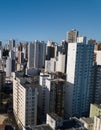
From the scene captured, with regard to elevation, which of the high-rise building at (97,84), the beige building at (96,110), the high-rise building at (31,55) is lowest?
the beige building at (96,110)

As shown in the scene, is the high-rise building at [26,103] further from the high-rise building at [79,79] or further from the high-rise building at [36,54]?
the high-rise building at [36,54]

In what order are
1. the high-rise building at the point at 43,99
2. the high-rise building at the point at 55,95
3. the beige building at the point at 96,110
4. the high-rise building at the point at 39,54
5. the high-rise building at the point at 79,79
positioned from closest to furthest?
the beige building at the point at 96,110
the high-rise building at the point at 55,95
the high-rise building at the point at 79,79
the high-rise building at the point at 43,99
the high-rise building at the point at 39,54

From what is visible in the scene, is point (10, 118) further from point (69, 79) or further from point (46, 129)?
point (46, 129)

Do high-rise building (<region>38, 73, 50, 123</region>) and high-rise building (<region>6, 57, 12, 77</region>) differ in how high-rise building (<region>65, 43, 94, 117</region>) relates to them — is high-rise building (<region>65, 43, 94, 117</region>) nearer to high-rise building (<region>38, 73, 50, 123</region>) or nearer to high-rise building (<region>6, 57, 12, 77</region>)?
high-rise building (<region>38, 73, 50, 123</region>)

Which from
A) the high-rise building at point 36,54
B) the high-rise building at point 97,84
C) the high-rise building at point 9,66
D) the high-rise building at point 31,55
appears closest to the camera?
the high-rise building at point 97,84

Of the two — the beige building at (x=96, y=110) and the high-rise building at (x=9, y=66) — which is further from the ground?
the high-rise building at (x=9, y=66)

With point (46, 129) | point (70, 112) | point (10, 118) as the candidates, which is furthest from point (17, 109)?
point (46, 129)

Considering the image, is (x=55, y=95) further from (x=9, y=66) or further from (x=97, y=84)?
(x=9, y=66)

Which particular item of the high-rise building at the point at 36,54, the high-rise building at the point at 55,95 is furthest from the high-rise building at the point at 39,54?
the high-rise building at the point at 55,95
